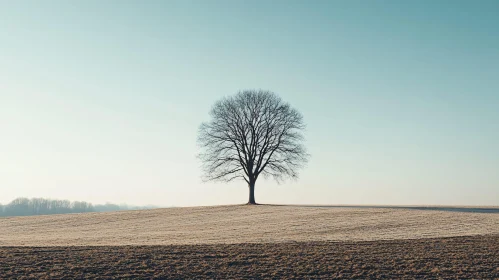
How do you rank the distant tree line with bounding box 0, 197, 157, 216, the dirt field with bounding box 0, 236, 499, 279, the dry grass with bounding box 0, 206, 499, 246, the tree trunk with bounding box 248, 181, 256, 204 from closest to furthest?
the dirt field with bounding box 0, 236, 499, 279 < the dry grass with bounding box 0, 206, 499, 246 < the tree trunk with bounding box 248, 181, 256, 204 < the distant tree line with bounding box 0, 197, 157, 216

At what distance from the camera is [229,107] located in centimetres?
5350

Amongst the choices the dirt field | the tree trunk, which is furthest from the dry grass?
the tree trunk

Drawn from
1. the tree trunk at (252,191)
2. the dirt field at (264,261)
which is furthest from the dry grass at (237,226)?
the tree trunk at (252,191)

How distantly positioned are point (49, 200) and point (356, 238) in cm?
14678

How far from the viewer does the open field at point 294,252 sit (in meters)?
16.1

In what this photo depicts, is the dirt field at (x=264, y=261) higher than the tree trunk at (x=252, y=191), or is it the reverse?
the tree trunk at (x=252, y=191)

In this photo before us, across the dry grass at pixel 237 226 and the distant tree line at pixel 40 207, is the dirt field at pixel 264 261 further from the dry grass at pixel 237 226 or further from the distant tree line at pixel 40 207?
the distant tree line at pixel 40 207

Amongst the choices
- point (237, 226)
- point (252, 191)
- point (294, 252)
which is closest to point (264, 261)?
point (294, 252)

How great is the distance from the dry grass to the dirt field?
8.54 feet

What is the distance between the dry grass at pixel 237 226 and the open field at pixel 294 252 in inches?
4.0

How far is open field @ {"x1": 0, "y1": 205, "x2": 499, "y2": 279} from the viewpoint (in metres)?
16.1

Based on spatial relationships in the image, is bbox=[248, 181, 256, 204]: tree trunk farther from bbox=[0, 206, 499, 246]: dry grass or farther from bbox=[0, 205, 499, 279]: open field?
bbox=[0, 205, 499, 279]: open field

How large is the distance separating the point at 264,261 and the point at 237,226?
14.2m

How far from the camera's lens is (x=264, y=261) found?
1781cm
